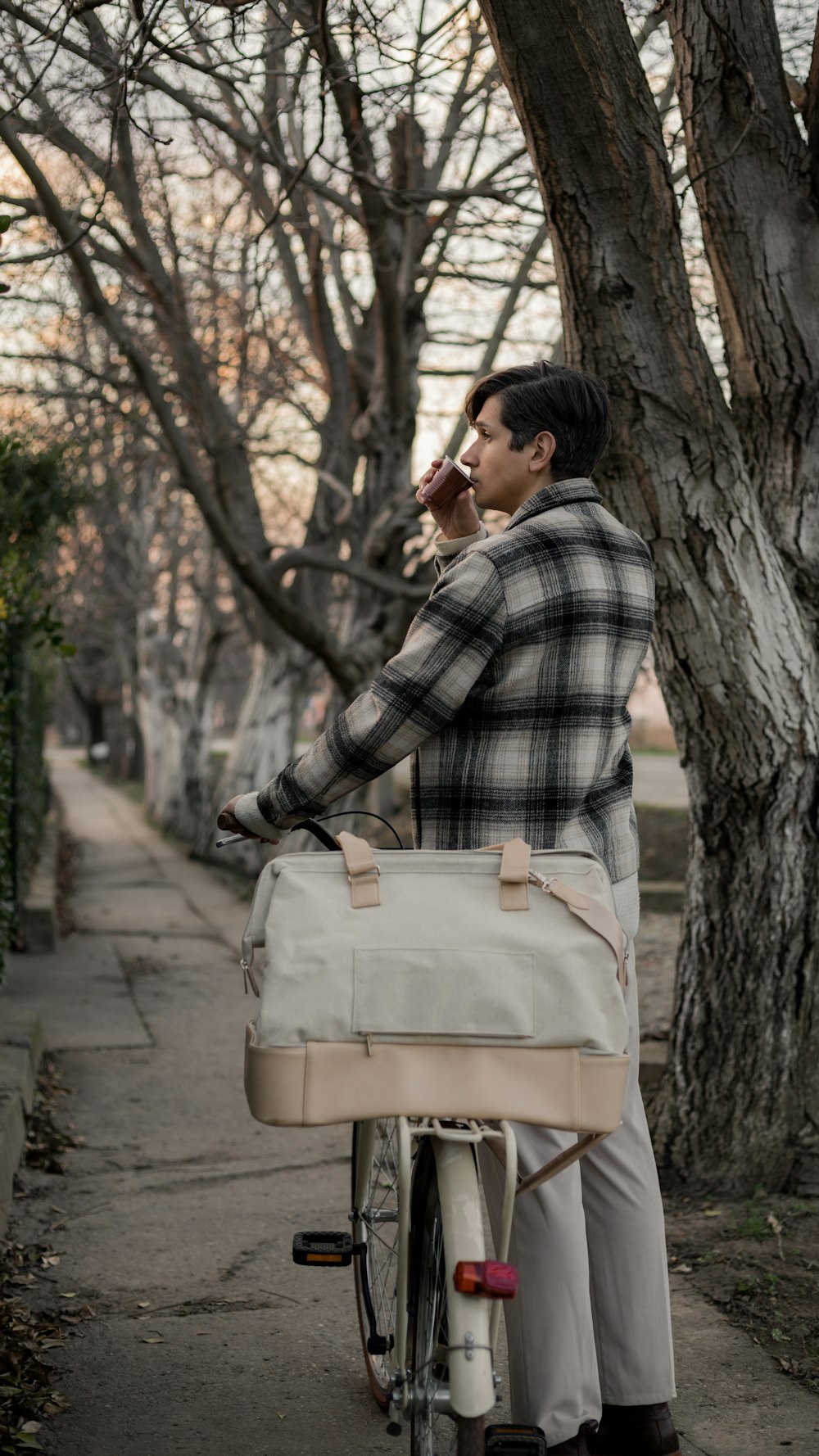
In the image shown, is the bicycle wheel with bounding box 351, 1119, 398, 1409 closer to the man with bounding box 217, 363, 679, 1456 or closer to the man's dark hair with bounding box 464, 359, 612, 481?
the man with bounding box 217, 363, 679, 1456

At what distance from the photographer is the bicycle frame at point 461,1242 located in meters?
2.20

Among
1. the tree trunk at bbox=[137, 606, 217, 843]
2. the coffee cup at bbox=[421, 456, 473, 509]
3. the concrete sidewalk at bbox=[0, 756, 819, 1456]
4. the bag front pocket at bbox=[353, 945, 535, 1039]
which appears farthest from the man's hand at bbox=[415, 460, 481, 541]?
the tree trunk at bbox=[137, 606, 217, 843]

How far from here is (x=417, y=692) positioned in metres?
2.52

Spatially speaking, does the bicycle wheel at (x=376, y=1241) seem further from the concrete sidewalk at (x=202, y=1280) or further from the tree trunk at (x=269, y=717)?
the tree trunk at (x=269, y=717)

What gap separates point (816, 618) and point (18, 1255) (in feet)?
10.3

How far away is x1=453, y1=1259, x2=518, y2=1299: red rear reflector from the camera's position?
2.20 m

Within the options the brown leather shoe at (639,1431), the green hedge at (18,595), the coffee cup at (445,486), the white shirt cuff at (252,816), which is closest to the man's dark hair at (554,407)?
the coffee cup at (445,486)

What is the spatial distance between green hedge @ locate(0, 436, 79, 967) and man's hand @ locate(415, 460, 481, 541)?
2484mm

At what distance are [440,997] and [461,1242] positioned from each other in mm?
412

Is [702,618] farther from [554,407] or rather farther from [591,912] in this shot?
[591,912]

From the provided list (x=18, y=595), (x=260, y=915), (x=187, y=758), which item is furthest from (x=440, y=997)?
(x=187, y=758)

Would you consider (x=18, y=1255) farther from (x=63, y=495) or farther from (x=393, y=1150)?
(x=63, y=495)

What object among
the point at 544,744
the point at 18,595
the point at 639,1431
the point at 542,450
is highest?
the point at 18,595

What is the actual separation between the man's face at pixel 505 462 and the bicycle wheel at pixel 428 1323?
4.24 feet
